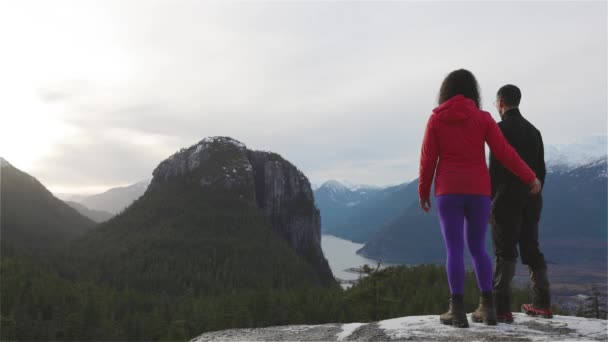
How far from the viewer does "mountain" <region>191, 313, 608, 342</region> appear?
627 cm

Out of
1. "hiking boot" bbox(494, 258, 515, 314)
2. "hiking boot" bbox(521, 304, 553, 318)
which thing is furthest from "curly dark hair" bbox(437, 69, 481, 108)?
"hiking boot" bbox(521, 304, 553, 318)

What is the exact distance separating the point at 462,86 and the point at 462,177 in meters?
1.64

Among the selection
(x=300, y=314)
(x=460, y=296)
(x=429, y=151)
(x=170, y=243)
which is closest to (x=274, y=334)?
(x=460, y=296)

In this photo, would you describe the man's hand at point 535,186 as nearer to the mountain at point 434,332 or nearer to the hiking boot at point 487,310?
the hiking boot at point 487,310

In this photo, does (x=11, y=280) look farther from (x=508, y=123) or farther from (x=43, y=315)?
(x=508, y=123)

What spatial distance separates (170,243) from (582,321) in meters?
189

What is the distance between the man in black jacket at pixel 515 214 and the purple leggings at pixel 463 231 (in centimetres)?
77

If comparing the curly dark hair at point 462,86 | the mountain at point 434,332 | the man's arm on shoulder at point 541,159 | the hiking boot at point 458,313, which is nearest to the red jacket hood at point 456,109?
the curly dark hair at point 462,86

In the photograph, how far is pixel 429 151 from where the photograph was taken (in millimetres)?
6863

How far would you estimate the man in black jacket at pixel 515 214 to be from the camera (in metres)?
7.39

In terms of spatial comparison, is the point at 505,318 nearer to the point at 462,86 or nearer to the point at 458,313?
the point at 458,313

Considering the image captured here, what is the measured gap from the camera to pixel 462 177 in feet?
21.6

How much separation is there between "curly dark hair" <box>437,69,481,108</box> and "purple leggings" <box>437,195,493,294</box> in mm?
1774

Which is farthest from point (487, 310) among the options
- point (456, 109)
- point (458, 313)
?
point (456, 109)
